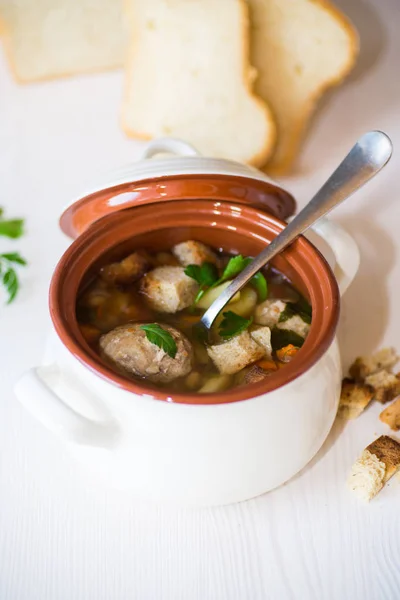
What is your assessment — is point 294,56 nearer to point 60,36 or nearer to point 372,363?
point 60,36

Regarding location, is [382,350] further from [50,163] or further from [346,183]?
[50,163]

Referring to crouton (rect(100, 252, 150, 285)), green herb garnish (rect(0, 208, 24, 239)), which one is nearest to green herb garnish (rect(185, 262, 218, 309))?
crouton (rect(100, 252, 150, 285))

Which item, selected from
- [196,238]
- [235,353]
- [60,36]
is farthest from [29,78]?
[235,353]

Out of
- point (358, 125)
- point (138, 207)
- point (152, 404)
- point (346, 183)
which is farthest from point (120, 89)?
point (152, 404)

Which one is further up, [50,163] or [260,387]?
[260,387]

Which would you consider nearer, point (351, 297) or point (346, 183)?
point (346, 183)

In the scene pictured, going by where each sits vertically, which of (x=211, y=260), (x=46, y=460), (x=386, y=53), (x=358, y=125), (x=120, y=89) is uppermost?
(x=386, y=53)

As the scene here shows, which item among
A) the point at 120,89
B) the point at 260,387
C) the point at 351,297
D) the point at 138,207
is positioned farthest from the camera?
the point at 120,89
